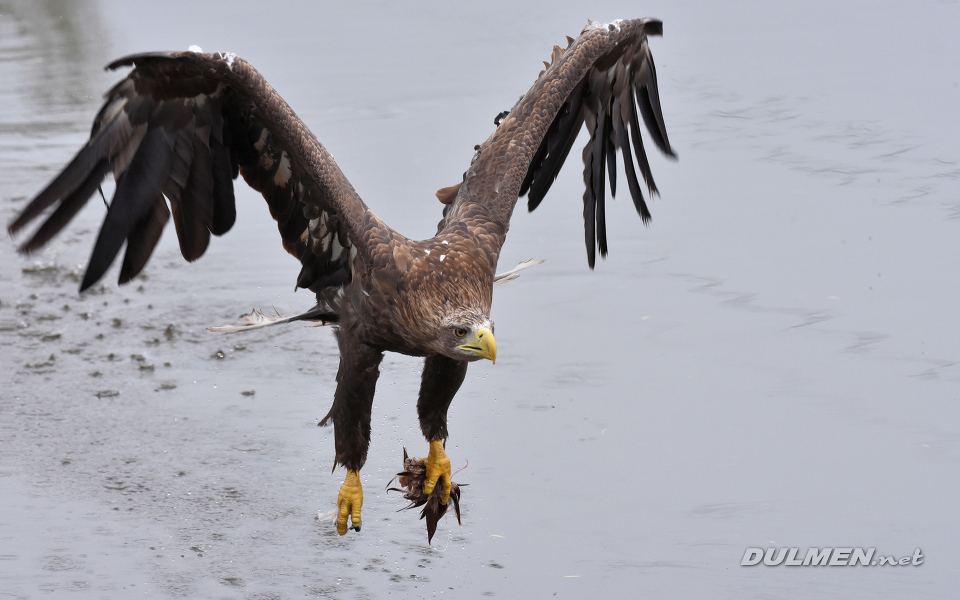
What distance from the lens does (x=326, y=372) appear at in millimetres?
6516

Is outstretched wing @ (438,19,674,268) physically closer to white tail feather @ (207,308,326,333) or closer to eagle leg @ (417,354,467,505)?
eagle leg @ (417,354,467,505)

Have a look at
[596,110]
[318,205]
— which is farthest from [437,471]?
[596,110]

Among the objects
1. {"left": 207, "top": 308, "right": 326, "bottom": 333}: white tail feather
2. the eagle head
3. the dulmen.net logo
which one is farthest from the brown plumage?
the dulmen.net logo

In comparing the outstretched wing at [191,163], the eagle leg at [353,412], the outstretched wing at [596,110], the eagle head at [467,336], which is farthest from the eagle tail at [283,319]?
the eagle head at [467,336]

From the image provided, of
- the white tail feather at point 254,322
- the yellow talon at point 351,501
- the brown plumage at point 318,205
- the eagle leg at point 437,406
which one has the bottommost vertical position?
the yellow talon at point 351,501

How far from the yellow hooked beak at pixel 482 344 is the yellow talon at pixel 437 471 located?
103cm

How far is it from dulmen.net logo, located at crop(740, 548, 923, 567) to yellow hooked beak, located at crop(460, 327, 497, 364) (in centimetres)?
157

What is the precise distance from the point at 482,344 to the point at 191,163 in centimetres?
141

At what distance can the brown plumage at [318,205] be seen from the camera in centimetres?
427

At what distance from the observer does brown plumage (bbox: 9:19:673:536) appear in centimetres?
427

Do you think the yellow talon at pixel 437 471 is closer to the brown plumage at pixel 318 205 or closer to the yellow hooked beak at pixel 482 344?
the brown plumage at pixel 318 205

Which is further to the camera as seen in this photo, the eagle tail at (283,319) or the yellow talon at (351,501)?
the eagle tail at (283,319)

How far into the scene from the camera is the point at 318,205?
4.75 metres

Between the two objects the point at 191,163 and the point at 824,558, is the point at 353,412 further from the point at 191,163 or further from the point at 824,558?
the point at 824,558
